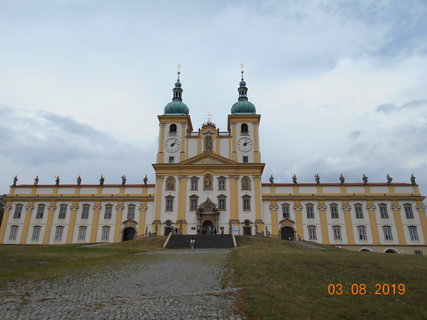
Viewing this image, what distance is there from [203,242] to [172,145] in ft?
64.6

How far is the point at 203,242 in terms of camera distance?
32.5 metres

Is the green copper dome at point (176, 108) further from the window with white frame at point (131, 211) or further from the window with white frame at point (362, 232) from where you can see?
the window with white frame at point (362, 232)

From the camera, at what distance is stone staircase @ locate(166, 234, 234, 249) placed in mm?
31323

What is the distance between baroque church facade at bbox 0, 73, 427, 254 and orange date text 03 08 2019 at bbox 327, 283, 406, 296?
3081cm

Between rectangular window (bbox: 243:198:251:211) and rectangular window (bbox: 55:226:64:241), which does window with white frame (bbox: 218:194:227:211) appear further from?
rectangular window (bbox: 55:226:64:241)

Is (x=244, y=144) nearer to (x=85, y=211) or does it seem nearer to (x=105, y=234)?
(x=105, y=234)

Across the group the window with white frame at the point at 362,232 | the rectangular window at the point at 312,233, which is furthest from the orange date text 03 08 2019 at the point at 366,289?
the window with white frame at the point at 362,232

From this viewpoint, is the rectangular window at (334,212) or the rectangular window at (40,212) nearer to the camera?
the rectangular window at (334,212)

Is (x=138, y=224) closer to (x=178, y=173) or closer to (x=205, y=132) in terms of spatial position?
(x=178, y=173)

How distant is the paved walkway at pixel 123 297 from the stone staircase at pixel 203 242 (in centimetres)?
1781

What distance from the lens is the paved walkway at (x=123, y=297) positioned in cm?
788

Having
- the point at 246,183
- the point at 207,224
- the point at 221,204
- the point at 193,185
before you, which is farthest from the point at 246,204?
the point at 193,185

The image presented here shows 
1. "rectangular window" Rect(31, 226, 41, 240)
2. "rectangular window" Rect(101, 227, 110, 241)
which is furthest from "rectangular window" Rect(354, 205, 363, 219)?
"rectangular window" Rect(31, 226, 41, 240)

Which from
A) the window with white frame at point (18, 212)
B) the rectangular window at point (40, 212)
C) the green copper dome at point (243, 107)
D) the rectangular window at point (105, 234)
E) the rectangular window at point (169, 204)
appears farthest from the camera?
the green copper dome at point (243, 107)
